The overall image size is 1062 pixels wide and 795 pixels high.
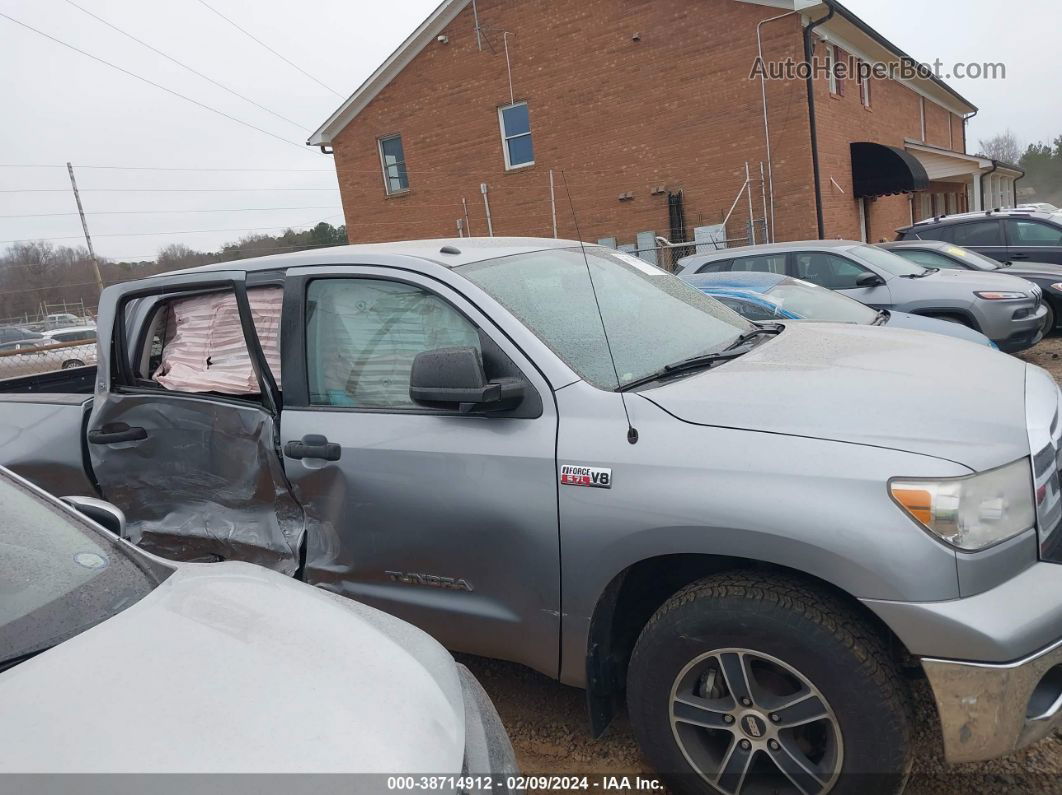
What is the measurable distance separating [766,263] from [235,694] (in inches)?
349

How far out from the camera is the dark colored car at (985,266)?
32.8 feet

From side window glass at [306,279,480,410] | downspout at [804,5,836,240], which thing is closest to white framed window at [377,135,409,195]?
downspout at [804,5,836,240]

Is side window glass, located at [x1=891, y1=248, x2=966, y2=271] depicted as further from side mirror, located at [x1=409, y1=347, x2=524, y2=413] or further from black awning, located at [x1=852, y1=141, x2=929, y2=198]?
side mirror, located at [x1=409, y1=347, x2=524, y2=413]

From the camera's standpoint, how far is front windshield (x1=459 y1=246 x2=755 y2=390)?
2.71m

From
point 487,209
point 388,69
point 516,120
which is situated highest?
point 388,69

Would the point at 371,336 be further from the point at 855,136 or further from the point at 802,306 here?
the point at 855,136

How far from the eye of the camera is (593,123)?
1875cm

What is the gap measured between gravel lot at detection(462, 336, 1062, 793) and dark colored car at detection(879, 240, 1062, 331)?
342 inches

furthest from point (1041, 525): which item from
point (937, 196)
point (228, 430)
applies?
point (937, 196)

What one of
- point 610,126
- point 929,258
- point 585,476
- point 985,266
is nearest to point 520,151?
point 610,126

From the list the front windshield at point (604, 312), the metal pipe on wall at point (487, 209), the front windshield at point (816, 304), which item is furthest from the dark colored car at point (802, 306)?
the metal pipe on wall at point (487, 209)

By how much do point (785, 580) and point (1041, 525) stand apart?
74 cm

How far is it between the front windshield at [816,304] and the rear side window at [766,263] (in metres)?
2.18

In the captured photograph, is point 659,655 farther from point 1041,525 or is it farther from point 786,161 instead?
point 786,161
